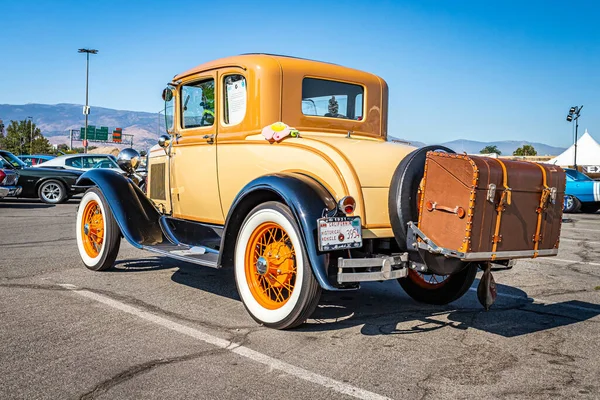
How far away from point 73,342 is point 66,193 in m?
13.8

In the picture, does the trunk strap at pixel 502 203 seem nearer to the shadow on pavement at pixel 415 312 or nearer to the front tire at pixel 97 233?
the shadow on pavement at pixel 415 312

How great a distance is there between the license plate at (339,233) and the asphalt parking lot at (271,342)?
0.66 meters

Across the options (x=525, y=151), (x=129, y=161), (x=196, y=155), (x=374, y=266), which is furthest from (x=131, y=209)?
(x=525, y=151)

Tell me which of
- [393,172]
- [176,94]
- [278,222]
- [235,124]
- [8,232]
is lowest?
[8,232]

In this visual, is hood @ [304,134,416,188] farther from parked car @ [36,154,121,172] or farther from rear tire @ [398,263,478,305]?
parked car @ [36,154,121,172]

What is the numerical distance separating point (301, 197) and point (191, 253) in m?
1.47

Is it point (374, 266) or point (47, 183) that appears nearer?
point (374, 266)

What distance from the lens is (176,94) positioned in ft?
19.1

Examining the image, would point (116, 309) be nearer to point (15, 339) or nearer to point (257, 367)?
point (15, 339)

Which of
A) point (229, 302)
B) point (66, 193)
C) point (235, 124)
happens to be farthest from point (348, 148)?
point (66, 193)

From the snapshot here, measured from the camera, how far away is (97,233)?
20.1ft

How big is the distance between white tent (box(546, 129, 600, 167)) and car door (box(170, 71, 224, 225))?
35.8 metres

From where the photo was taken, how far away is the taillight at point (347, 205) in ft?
12.5

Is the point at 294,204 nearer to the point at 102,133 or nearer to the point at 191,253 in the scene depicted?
the point at 191,253
